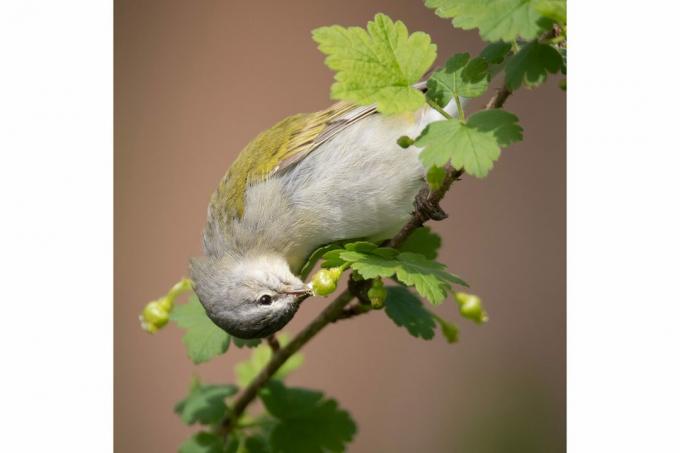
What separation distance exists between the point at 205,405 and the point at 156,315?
16 cm

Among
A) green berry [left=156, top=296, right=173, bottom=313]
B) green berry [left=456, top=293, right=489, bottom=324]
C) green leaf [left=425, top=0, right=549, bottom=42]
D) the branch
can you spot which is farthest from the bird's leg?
green berry [left=156, top=296, right=173, bottom=313]

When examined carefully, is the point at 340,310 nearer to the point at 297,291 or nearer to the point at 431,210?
the point at 297,291

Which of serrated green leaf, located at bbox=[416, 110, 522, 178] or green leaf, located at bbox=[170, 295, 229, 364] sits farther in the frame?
green leaf, located at bbox=[170, 295, 229, 364]

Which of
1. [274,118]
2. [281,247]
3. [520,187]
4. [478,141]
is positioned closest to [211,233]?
[281,247]

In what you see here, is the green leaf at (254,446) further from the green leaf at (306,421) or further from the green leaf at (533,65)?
the green leaf at (533,65)

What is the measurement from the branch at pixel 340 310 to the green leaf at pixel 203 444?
2 cm

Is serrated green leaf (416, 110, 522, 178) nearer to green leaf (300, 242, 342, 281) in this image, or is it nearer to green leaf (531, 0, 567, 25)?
green leaf (531, 0, 567, 25)

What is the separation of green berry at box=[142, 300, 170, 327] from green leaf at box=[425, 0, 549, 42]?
0.55 meters

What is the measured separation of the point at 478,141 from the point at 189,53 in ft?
3.67

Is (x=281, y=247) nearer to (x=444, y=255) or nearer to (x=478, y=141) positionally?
(x=478, y=141)

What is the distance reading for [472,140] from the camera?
0.62m

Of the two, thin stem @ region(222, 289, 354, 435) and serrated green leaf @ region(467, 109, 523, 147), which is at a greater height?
serrated green leaf @ region(467, 109, 523, 147)

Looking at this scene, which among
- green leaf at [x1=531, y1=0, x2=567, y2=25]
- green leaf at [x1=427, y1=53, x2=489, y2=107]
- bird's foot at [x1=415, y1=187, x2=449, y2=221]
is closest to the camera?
green leaf at [x1=531, y1=0, x2=567, y2=25]

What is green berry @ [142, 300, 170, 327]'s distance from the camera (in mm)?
931
